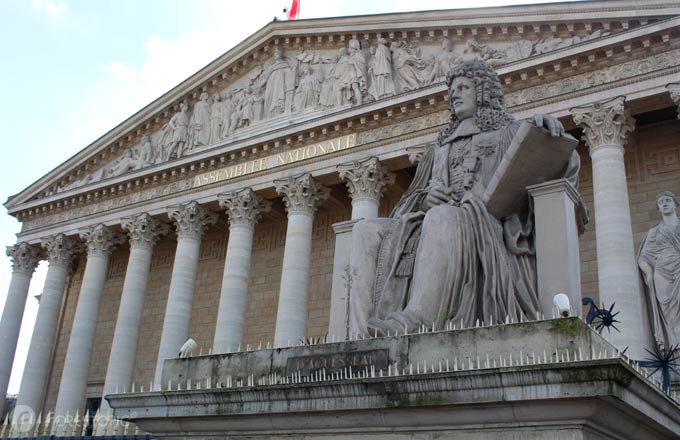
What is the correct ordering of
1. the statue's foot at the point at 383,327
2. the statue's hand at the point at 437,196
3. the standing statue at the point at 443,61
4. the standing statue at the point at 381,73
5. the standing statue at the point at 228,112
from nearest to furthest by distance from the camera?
the statue's foot at the point at 383,327 < the statue's hand at the point at 437,196 < the standing statue at the point at 443,61 < the standing statue at the point at 381,73 < the standing statue at the point at 228,112

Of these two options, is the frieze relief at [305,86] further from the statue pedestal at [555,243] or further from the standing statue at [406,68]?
the statue pedestal at [555,243]

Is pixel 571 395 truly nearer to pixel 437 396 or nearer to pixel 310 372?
pixel 437 396

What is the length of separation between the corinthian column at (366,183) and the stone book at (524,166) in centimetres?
1368

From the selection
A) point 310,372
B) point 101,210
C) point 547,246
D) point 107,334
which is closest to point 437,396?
point 310,372

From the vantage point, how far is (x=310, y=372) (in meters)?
4.84

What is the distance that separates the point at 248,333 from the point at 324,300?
313cm

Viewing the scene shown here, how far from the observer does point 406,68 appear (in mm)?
21062

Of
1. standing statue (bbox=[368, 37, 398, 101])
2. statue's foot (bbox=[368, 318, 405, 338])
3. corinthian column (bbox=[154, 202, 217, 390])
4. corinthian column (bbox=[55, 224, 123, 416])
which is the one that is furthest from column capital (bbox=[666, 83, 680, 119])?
corinthian column (bbox=[55, 224, 123, 416])

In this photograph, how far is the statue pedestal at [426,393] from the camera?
3734 mm

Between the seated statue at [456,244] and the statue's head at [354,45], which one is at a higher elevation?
the statue's head at [354,45]

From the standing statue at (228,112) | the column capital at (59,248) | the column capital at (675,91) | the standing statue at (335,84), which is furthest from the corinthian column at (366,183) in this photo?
the column capital at (59,248)

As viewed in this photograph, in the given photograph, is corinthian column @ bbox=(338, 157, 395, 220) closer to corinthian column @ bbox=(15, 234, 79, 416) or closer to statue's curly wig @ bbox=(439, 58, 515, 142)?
corinthian column @ bbox=(15, 234, 79, 416)

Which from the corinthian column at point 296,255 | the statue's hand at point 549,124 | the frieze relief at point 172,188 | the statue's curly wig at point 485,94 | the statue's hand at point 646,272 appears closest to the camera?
the statue's hand at point 549,124

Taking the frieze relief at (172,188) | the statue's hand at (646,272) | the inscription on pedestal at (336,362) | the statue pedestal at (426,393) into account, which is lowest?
the statue pedestal at (426,393)
